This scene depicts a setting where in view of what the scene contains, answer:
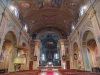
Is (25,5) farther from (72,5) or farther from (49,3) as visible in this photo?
(72,5)

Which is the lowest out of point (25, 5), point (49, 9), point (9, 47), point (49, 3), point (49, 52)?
point (49, 52)

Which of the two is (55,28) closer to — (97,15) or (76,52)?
(76,52)

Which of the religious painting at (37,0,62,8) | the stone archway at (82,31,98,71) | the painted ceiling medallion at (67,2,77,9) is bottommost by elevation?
the stone archway at (82,31,98,71)

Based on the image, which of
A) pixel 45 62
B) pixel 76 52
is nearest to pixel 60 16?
pixel 76 52

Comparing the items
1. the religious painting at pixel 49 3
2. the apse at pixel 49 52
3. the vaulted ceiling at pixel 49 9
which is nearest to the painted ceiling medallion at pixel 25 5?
the vaulted ceiling at pixel 49 9

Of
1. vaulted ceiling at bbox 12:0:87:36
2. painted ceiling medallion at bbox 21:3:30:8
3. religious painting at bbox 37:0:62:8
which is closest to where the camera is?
vaulted ceiling at bbox 12:0:87:36

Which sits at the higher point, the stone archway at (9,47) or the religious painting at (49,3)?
the religious painting at (49,3)

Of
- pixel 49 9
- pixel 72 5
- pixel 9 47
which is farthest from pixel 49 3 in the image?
pixel 9 47

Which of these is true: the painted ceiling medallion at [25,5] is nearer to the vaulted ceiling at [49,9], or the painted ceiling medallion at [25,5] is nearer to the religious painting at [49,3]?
the vaulted ceiling at [49,9]

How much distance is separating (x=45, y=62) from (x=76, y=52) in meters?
20.0

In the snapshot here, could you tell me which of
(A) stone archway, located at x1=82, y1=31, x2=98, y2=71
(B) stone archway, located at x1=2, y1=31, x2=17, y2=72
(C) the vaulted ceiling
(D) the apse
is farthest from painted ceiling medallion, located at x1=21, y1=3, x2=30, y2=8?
(D) the apse

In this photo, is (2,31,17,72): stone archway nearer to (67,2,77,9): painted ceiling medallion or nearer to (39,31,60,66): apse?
(67,2,77,9): painted ceiling medallion

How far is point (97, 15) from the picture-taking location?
789cm

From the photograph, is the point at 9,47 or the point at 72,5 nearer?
the point at 72,5
